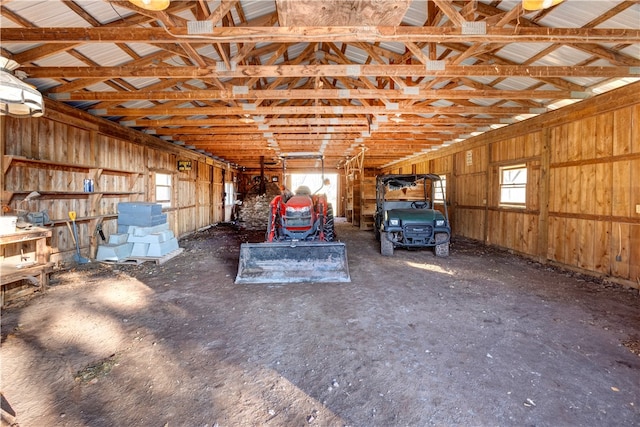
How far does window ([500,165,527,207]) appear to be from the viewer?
7121 millimetres

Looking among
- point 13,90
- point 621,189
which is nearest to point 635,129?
point 621,189

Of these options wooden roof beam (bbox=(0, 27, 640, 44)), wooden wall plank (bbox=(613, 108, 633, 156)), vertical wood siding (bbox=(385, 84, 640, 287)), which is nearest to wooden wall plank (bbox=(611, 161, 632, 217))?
vertical wood siding (bbox=(385, 84, 640, 287))

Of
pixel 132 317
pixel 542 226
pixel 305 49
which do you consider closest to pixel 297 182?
pixel 305 49

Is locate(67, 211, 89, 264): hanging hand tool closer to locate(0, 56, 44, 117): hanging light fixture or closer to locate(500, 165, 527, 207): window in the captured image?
locate(0, 56, 44, 117): hanging light fixture

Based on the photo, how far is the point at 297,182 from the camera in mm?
21234

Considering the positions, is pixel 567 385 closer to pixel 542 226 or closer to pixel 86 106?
pixel 542 226

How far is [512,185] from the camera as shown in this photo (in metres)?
7.46

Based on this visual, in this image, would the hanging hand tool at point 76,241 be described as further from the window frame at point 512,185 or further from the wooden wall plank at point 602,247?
the window frame at point 512,185

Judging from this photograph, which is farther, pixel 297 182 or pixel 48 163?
pixel 297 182

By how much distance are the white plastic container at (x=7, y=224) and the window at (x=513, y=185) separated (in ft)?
30.0

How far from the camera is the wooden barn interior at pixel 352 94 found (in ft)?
10.8

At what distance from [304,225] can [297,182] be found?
15.4m

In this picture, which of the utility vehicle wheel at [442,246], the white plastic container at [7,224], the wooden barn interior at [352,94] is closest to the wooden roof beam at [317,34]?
the wooden barn interior at [352,94]

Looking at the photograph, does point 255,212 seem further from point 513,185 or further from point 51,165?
point 513,185
